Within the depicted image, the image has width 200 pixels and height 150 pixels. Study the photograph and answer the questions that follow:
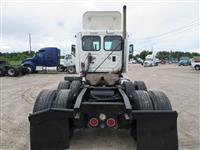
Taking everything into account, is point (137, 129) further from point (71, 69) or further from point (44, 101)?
point (71, 69)

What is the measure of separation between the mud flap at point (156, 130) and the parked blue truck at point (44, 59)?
805 inches

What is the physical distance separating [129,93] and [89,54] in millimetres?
2739

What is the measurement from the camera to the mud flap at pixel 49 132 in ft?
11.6

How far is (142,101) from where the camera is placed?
3842 mm

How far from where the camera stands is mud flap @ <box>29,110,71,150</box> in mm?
3551

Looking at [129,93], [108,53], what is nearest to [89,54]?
[108,53]

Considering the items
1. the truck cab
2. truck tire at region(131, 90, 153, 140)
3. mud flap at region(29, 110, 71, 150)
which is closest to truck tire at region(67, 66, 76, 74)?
the truck cab

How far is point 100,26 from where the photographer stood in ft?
23.3

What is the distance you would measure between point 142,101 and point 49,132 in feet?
5.58

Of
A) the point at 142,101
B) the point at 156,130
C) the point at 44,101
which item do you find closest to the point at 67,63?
the point at 44,101

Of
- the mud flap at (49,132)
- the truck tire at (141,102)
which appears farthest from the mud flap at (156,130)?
the mud flap at (49,132)

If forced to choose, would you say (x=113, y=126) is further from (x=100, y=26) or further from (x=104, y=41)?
(x=100, y=26)

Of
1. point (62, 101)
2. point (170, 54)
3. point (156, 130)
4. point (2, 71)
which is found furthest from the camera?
point (170, 54)

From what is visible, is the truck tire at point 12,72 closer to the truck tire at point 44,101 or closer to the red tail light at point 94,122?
the truck tire at point 44,101
